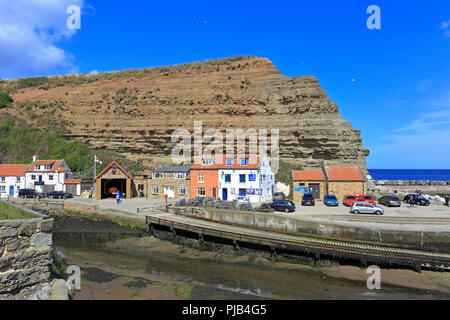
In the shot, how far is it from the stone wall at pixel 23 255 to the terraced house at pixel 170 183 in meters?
37.7

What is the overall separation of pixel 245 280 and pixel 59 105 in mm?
82444

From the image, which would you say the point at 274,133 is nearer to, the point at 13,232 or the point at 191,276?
the point at 191,276

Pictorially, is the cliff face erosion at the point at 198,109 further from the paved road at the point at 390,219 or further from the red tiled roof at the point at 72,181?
the paved road at the point at 390,219

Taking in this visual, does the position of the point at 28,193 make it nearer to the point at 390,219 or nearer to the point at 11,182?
the point at 11,182

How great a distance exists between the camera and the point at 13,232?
543 cm

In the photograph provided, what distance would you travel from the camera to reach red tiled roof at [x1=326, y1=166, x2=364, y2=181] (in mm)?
40125

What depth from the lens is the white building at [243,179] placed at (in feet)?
130

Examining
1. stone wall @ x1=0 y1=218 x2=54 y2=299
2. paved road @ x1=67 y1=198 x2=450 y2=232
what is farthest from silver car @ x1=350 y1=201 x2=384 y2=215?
stone wall @ x1=0 y1=218 x2=54 y2=299

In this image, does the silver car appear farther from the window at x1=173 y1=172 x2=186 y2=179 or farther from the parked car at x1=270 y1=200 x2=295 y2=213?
the window at x1=173 y1=172 x2=186 y2=179

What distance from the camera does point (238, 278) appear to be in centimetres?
1955

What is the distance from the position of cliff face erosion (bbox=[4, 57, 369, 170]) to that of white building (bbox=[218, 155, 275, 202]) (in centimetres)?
1806

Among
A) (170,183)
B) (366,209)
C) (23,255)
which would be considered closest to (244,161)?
(170,183)

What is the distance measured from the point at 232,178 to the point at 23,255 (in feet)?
117
